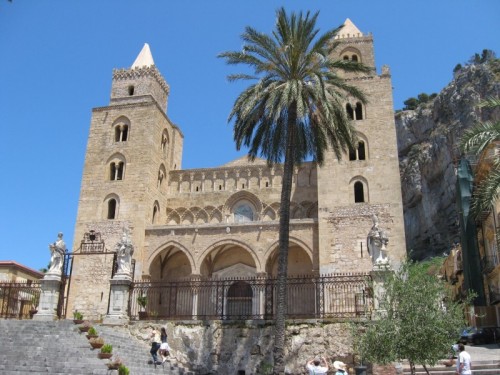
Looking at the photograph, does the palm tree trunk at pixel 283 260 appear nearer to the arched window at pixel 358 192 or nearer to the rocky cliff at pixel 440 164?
the arched window at pixel 358 192

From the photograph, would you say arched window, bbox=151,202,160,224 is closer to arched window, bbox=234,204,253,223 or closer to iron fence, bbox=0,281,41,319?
arched window, bbox=234,204,253,223

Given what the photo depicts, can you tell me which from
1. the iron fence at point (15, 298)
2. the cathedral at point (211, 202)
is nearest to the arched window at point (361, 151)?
the cathedral at point (211, 202)

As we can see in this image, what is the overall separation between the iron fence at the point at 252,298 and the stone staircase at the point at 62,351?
195 cm

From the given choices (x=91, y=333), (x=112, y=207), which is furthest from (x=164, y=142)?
(x=91, y=333)

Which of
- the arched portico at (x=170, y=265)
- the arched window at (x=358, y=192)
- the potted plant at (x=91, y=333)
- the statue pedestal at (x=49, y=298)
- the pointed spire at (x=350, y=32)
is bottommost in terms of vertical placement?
the potted plant at (x=91, y=333)

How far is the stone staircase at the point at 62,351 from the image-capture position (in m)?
13.7

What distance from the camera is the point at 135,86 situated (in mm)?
34688

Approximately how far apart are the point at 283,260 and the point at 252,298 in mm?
5040

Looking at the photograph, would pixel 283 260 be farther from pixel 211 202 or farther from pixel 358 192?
pixel 211 202

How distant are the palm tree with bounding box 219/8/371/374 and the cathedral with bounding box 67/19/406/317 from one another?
9.80 meters

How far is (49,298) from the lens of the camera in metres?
19.2

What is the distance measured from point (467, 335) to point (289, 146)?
12.0m

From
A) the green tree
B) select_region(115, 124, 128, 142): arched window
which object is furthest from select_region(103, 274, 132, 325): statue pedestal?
select_region(115, 124, 128, 142): arched window

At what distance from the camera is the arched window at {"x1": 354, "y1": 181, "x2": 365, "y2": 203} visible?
29.6 meters
